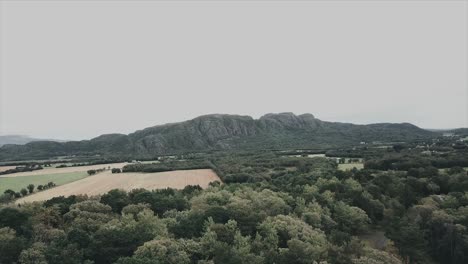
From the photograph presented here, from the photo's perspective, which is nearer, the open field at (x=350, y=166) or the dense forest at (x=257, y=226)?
the dense forest at (x=257, y=226)

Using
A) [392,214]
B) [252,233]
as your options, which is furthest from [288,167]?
[252,233]

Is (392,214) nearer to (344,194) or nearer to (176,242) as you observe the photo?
(344,194)

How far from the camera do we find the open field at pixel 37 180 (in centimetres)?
11556

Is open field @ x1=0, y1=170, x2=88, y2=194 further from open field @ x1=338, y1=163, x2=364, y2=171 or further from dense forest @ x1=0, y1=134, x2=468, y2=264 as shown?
open field @ x1=338, y1=163, x2=364, y2=171

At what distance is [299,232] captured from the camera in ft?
188

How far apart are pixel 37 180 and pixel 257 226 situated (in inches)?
3860

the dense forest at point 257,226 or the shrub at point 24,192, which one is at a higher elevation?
the shrub at point 24,192

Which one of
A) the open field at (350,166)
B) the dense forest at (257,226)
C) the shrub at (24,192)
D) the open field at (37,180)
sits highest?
the open field at (37,180)

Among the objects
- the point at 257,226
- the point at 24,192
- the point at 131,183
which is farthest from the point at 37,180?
the point at 257,226

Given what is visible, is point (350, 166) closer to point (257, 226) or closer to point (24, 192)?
point (257, 226)

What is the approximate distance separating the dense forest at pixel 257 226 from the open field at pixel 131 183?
864 inches

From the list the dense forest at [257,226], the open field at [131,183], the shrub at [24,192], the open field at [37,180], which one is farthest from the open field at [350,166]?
the shrub at [24,192]

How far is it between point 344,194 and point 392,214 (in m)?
12.5

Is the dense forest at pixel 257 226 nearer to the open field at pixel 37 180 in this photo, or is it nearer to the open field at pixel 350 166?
the open field at pixel 350 166
